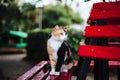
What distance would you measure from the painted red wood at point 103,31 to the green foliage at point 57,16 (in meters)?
21.0

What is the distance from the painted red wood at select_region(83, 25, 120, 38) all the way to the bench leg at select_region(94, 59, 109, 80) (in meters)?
0.21

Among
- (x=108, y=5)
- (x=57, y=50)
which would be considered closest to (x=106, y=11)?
(x=108, y=5)

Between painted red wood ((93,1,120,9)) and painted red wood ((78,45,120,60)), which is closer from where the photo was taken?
painted red wood ((78,45,120,60))

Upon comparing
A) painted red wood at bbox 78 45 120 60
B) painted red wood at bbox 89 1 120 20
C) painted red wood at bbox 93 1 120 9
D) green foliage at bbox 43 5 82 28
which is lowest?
green foliage at bbox 43 5 82 28

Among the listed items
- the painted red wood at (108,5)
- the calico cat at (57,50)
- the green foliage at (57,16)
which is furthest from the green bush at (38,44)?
the painted red wood at (108,5)

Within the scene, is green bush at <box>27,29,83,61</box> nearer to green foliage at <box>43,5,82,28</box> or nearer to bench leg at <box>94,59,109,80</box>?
green foliage at <box>43,5,82,28</box>

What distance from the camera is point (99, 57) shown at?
7.45 feet

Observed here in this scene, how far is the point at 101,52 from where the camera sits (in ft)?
7.41

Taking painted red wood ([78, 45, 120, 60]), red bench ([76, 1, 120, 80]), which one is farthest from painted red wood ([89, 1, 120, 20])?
painted red wood ([78, 45, 120, 60])

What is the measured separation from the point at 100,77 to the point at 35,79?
86cm

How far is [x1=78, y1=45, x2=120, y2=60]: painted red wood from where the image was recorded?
2.18m

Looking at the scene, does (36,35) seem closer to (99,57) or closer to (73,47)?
(73,47)

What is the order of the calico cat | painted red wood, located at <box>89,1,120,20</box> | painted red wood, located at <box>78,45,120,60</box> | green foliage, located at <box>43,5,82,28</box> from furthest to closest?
1. green foliage, located at <box>43,5,82,28</box>
2. the calico cat
3. painted red wood, located at <box>89,1,120,20</box>
4. painted red wood, located at <box>78,45,120,60</box>

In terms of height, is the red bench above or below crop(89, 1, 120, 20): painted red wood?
below
